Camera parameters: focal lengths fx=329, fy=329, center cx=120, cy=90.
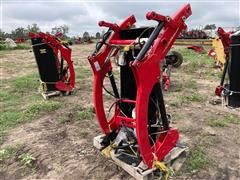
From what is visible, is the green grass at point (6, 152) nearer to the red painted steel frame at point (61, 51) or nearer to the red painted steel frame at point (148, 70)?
the red painted steel frame at point (148, 70)

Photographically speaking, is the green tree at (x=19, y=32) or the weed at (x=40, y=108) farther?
the green tree at (x=19, y=32)

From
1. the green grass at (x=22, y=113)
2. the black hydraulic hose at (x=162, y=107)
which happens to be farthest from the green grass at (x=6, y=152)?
the black hydraulic hose at (x=162, y=107)

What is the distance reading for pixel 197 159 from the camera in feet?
12.5

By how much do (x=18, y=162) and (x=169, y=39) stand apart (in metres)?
2.37

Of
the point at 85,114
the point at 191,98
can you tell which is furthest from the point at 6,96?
the point at 191,98

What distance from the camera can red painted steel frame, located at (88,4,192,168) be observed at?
301 centimetres

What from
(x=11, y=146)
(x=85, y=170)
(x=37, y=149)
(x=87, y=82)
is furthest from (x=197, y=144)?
(x=87, y=82)

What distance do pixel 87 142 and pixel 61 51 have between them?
3.15 metres

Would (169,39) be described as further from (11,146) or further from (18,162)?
(11,146)

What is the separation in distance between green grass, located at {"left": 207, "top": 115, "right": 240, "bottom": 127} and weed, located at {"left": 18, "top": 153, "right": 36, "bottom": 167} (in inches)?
106

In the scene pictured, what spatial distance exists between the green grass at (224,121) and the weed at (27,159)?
2.69 metres

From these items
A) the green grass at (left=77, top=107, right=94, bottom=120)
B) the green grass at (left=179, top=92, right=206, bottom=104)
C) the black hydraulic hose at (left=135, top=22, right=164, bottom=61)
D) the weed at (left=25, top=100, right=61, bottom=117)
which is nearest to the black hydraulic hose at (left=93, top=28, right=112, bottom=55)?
the black hydraulic hose at (left=135, top=22, right=164, bottom=61)

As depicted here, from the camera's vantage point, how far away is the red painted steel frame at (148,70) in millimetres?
3014

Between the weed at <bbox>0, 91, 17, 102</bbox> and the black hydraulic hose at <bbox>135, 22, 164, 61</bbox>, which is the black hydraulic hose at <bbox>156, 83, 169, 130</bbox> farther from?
the weed at <bbox>0, 91, 17, 102</bbox>
